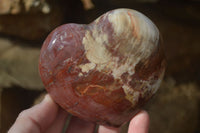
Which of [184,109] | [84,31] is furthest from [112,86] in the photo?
[184,109]

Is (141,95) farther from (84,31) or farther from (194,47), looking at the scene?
(194,47)

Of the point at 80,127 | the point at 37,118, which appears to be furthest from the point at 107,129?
the point at 37,118

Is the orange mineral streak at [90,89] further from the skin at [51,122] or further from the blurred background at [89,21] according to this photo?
the blurred background at [89,21]

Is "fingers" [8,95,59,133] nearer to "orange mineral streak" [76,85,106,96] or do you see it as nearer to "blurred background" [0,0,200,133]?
"orange mineral streak" [76,85,106,96]

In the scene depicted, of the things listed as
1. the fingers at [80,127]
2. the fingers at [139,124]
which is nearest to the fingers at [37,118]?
Result: the fingers at [80,127]

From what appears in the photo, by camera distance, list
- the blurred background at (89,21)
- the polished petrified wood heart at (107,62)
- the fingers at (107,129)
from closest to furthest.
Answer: the polished petrified wood heart at (107,62), the fingers at (107,129), the blurred background at (89,21)

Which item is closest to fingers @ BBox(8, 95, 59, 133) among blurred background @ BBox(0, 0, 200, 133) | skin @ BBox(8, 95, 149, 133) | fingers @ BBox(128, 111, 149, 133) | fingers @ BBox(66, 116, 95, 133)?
skin @ BBox(8, 95, 149, 133)

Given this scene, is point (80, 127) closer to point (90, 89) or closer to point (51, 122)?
point (51, 122)
